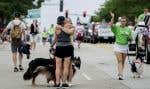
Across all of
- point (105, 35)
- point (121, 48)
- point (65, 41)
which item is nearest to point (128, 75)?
point (121, 48)

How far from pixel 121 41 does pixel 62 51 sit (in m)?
3.19

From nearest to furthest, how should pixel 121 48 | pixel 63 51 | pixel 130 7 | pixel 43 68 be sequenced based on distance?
1. pixel 63 51
2. pixel 43 68
3. pixel 121 48
4. pixel 130 7

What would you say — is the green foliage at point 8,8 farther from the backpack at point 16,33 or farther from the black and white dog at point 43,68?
the black and white dog at point 43,68

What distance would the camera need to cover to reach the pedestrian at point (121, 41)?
63.7 ft

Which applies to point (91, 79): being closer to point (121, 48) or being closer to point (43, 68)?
point (121, 48)

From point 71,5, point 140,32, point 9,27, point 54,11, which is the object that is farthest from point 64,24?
point 71,5

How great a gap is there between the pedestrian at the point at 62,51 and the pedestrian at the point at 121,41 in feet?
8.87

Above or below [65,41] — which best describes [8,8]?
below

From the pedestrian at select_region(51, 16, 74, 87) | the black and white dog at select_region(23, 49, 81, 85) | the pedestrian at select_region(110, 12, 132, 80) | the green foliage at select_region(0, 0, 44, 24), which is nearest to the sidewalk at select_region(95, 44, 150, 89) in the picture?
the pedestrian at select_region(110, 12, 132, 80)

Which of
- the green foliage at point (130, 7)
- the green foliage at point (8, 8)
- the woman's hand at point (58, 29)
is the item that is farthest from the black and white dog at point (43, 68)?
the green foliage at point (8, 8)

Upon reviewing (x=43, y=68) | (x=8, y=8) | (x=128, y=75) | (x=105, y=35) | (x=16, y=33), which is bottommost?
(x=105, y=35)

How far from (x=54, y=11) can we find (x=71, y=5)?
7442 millimetres

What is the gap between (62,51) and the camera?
16844 mm

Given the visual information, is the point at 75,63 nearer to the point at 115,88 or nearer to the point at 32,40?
the point at 115,88
